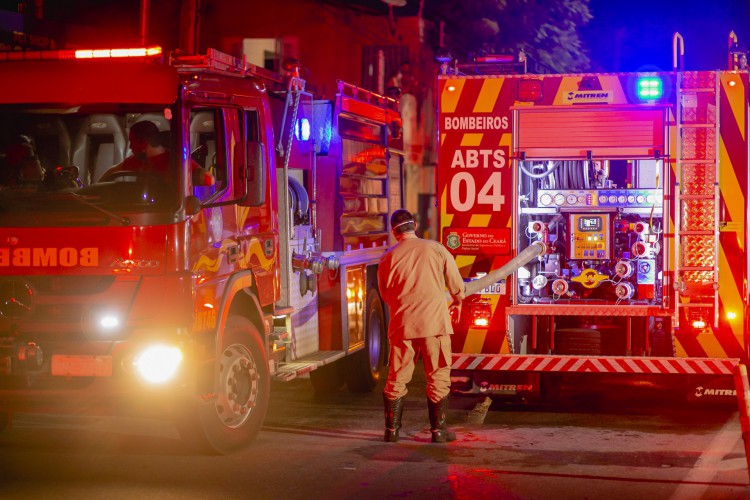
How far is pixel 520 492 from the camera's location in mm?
7543

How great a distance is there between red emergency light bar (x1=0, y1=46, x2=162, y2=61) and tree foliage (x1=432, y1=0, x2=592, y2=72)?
1819cm

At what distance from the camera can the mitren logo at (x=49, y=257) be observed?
8.04 meters

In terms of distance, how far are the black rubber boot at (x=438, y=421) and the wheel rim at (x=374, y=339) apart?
117 inches

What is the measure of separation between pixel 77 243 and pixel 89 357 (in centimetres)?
74

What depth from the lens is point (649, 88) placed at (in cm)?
969

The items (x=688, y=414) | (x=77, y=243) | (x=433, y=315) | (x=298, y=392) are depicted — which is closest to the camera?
(x=77, y=243)

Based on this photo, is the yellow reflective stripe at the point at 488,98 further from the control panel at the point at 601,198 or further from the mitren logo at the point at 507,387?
the mitren logo at the point at 507,387

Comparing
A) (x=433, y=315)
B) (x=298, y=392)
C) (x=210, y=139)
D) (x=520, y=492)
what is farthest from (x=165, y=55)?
(x=298, y=392)

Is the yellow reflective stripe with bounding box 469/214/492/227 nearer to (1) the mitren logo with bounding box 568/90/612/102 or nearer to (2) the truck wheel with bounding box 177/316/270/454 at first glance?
(1) the mitren logo with bounding box 568/90/612/102

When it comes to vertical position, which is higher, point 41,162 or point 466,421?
point 41,162

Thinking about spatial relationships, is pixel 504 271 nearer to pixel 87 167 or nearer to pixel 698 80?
pixel 698 80

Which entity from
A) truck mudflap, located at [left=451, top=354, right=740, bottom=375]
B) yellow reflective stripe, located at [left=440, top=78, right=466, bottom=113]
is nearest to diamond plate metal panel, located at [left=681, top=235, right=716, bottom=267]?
truck mudflap, located at [left=451, top=354, right=740, bottom=375]

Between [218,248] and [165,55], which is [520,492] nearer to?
[218,248]

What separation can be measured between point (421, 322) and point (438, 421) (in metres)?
0.73
